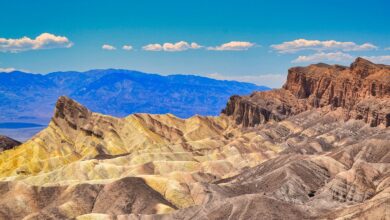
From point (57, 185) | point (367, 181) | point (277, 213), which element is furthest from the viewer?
point (57, 185)

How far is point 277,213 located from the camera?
11844 centimetres

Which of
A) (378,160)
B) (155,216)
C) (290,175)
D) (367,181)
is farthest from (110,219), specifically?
(378,160)

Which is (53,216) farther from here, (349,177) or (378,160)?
(378,160)

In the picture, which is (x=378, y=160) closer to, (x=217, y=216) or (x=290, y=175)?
(x=290, y=175)

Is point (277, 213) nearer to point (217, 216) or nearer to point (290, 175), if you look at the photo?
point (217, 216)

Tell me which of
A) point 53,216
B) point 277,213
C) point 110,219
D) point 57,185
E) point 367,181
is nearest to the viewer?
point 277,213

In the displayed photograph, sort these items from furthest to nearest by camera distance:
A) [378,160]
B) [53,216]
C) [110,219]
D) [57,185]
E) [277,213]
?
[378,160] → [57,185] → [53,216] → [110,219] → [277,213]

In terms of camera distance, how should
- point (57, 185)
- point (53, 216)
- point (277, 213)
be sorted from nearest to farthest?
1. point (277, 213)
2. point (53, 216)
3. point (57, 185)

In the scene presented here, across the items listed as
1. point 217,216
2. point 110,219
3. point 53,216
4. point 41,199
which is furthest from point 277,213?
point 41,199

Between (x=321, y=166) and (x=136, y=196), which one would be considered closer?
(x=136, y=196)

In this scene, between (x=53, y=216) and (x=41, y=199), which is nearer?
(x=53, y=216)

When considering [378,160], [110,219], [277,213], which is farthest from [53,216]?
[378,160]

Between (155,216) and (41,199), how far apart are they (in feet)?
132

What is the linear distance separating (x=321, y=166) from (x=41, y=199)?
76182 mm
